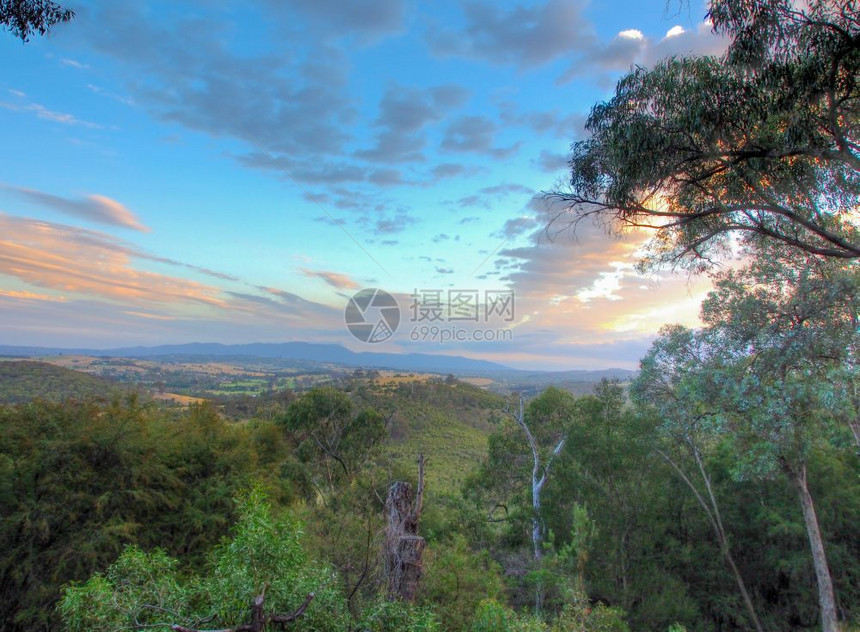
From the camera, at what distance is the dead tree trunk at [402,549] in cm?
391

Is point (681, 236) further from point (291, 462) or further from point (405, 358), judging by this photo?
point (405, 358)

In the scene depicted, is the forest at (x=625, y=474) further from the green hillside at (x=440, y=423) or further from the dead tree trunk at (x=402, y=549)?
the green hillside at (x=440, y=423)

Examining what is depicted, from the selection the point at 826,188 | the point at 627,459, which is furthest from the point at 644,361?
the point at 826,188

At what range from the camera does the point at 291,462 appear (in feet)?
54.8

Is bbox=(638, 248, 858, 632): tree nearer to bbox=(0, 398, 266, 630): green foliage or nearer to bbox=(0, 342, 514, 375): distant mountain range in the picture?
bbox=(0, 398, 266, 630): green foliage

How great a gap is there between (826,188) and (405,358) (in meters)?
106

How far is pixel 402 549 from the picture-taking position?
13.1 ft

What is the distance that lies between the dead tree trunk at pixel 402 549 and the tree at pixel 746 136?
5.81 meters

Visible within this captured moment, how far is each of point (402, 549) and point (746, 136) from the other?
23.4 feet

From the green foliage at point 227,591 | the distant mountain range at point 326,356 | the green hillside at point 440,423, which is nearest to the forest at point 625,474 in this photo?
the green foliage at point 227,591

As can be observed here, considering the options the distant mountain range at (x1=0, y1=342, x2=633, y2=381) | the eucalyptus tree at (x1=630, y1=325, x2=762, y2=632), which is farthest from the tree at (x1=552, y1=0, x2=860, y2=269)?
the distant mountain range at (x1=0, y1=342, x2=633, y2=381)

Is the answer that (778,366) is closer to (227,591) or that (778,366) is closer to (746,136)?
(746,136)

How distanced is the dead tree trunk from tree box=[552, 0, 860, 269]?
229 inches

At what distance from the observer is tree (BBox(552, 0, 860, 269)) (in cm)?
516
